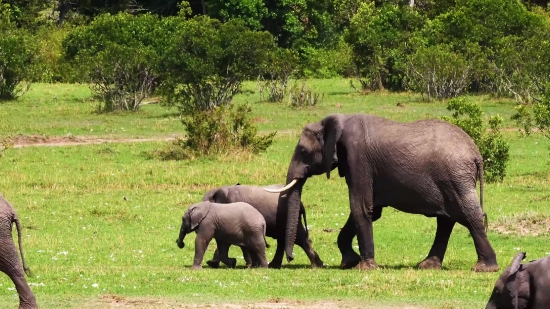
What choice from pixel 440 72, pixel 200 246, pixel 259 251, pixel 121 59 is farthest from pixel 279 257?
pixel 440 72

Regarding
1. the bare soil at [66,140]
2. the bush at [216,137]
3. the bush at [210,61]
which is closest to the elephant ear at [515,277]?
the bush at [216,137]

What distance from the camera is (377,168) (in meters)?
15.6

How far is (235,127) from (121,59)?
976cm

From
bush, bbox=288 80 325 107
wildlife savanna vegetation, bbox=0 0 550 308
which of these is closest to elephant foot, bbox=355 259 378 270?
wildlife savanna vegetation, bbox=0 0 550 308

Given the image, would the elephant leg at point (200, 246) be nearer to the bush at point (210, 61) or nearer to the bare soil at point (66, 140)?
the bare soil at point (66, 140)

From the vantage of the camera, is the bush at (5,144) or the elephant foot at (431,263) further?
the bush at (5,144)

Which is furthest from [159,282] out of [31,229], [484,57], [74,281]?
[484,57]

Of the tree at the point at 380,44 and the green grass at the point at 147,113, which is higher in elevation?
the tree at the point at 380,44

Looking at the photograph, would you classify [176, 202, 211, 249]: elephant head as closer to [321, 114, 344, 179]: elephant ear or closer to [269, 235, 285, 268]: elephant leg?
[269, 235, 285, 268]: elephant leg

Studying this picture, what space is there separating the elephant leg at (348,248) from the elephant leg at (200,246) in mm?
1709

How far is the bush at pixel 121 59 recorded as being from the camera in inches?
1469

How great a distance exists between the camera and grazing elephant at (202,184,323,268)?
1623 cm

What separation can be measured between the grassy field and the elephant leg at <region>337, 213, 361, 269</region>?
1.74ft

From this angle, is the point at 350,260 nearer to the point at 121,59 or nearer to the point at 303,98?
the point at 121,59
